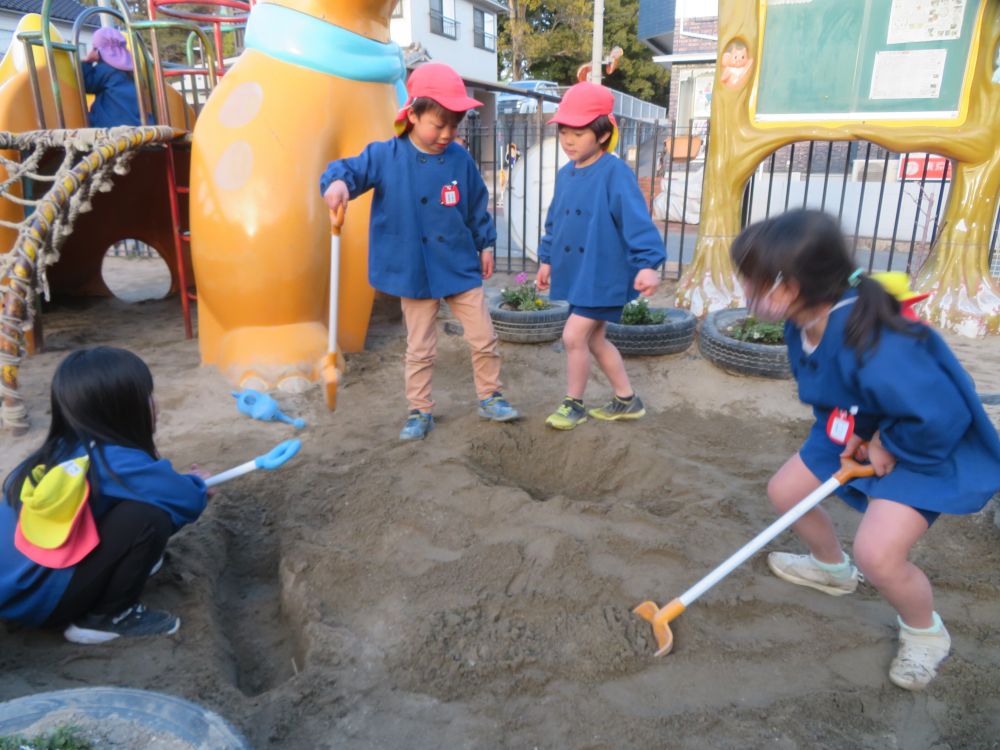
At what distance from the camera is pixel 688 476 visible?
3.06 metres

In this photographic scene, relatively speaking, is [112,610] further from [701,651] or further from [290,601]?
[701,651]

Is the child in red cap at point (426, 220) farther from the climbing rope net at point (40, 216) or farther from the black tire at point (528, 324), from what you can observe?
the climbing rope net at point (40, 216)

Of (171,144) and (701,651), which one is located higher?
(171,144)

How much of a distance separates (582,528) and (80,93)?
14.6 feet

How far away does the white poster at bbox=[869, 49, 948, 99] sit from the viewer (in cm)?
475

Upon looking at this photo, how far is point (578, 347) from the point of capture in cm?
342

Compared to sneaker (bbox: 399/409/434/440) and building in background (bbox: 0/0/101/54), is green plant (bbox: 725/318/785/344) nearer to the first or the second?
sneaker (bbox: 399/409/434/440)

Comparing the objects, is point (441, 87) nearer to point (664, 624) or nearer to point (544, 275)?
point (544, 275)

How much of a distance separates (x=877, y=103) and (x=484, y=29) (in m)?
26.8

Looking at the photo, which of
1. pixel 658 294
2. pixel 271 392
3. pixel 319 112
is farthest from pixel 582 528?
pixel 658 294

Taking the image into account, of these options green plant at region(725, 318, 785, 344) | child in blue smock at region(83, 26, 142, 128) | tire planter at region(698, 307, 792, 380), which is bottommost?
tire planter at region(698, 307, 792, 380)

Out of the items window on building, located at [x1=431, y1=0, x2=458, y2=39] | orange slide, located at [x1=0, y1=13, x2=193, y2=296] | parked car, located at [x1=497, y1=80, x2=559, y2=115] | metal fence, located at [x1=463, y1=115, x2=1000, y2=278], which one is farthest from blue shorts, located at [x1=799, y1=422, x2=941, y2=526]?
window on building, located at [x1=431, y1=0, x2=458, y2=39]

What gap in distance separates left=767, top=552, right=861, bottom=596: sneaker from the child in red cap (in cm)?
151

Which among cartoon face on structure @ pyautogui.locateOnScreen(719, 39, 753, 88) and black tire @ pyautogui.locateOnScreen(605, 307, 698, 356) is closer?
black tire @ pyautogui.locateOnScreen(605, 307, 698, 356)
